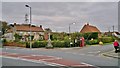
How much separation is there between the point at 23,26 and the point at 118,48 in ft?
246

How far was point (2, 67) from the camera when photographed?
632 inches

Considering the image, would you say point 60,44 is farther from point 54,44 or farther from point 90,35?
point 90,35

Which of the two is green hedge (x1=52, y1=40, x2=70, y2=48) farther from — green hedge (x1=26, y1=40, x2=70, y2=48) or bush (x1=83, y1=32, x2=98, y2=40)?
bush (x1=83, y1=32, x2=98, y2=40)

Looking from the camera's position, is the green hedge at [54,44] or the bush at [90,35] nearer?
the green hedge at [54,44]

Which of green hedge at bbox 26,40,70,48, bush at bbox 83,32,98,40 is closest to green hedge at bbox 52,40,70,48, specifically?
green hedge at bbox 26,40,70,48

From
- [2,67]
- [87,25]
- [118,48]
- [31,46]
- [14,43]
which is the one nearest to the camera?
[2,67]

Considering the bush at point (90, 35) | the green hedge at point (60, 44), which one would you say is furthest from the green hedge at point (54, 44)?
the bush at point (90, 35)

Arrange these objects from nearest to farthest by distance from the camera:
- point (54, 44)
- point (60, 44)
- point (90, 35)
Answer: point (60, 44) → point (54, 44) → point (90, 35)

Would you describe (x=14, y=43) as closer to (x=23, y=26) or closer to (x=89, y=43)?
(x=89, y=43)

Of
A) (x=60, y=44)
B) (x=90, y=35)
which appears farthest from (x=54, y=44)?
(x=90, y=35)

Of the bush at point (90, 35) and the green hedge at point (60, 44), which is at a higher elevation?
the bush at point (90, 35)

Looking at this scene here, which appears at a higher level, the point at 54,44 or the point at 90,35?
the point at 90,35

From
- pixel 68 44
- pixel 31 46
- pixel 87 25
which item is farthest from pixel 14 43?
pixel 87 25

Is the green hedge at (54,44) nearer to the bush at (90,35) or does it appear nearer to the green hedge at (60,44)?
the green hedge at (60,44)
